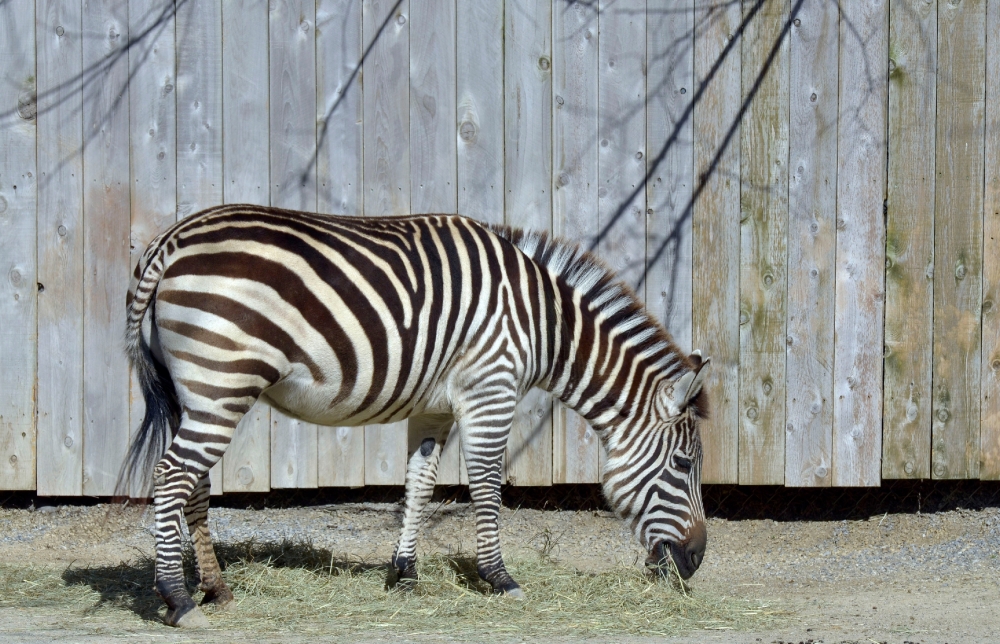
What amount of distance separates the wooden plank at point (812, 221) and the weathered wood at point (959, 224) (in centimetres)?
64

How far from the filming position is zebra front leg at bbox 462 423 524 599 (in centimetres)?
461

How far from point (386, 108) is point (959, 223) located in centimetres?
348

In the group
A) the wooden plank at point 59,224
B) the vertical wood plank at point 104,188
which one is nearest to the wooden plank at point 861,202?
the vertical wood plank at point 104,188

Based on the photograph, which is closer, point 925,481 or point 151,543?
point 151,543

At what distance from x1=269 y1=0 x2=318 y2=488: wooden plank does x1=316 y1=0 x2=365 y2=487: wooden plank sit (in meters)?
0.05

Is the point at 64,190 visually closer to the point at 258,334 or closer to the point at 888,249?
the point at 258,334

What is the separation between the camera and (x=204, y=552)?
4453mm

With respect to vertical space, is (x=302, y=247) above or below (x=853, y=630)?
above

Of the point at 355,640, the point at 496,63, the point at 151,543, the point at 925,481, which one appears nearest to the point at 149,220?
the point at 151,543

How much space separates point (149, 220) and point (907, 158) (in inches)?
177

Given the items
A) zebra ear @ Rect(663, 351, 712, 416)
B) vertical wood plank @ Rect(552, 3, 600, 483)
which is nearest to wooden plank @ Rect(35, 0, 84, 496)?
vertical wood plank @ Rect(552, 3, 600, 483)

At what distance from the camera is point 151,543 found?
18.7 ft

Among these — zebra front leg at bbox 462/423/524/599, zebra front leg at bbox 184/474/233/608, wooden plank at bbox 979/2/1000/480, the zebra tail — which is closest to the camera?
the zebra tail

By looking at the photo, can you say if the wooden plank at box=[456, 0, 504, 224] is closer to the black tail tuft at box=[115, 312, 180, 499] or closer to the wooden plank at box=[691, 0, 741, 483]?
the wooden plank at box=[691, 0, 741, 483]
